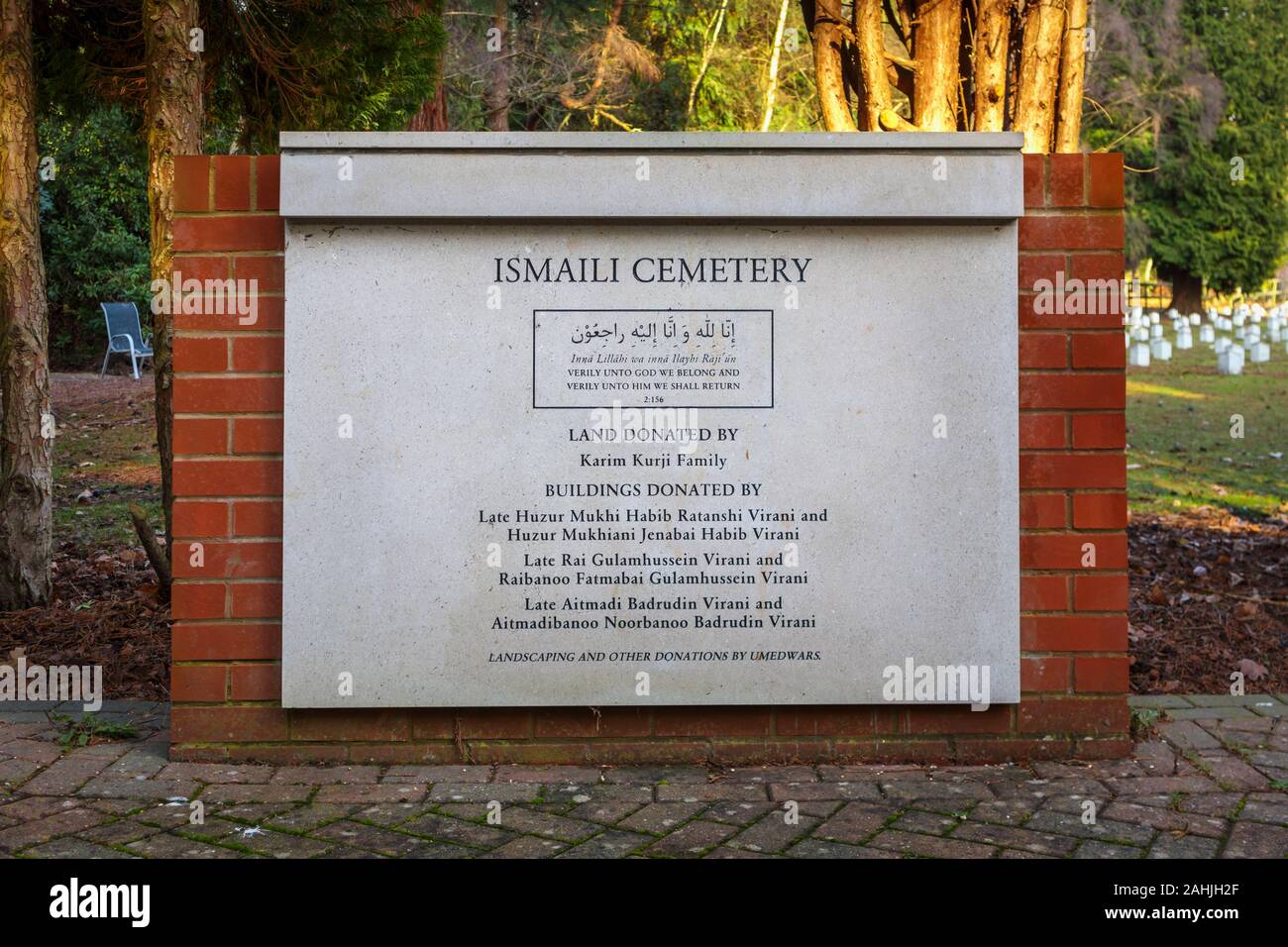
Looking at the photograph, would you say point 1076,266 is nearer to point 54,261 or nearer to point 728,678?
point 728,678

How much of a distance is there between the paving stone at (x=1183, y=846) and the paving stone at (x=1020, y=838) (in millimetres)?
219

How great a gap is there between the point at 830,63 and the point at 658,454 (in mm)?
2496

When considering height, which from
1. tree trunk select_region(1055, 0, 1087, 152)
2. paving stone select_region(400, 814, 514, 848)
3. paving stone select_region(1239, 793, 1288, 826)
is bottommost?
paving stone select_region(400, 814, 514, 848)

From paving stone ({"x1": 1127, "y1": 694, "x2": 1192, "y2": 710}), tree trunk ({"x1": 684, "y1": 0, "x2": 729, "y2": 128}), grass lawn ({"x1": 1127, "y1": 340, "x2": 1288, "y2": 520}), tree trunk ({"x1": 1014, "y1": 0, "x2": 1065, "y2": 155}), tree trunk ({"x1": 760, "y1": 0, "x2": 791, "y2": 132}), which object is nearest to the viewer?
paving stone ({"x1": 1127, "y1": 694, "x2": 1192, "y2": 710})

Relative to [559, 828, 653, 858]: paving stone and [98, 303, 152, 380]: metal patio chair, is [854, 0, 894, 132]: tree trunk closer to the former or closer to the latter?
[559, 828, 653, 858]: paving stone

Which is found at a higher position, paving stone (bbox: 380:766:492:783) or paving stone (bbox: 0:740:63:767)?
paving stone (bbox: 0:740:63:767)

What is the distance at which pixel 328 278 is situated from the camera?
458 cm

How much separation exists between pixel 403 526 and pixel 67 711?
5.62 ft

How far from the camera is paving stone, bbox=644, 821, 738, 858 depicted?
3.78 metres

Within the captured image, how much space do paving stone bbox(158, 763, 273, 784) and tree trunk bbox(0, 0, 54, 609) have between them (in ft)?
10.2

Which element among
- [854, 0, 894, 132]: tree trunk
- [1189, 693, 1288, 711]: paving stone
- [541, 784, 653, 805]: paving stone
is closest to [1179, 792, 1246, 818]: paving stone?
[1189, 693, 1288, 711]: paving stone

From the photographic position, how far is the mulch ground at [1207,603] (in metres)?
6.09

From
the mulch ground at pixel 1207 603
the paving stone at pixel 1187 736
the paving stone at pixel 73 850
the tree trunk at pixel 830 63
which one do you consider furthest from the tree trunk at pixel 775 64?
the paving stone at pixel 73 850

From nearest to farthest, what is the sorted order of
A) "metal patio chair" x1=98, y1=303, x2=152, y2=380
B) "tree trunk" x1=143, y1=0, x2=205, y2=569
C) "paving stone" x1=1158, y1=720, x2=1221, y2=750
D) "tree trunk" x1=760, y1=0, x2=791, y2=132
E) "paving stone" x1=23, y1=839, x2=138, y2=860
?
"paving stone" x1=23, y1=839, x2=138, y2=860, "paving stone" x1=1158, y1=720, x2=1221, y2=750, "tree trunk" x1=143, y1=0, x2=205, y2=569, "metal patio chair" x1=98, y1=303, x2=152, y2=380, "tree trunk" x1=760, y1=0, x2=791, y2=132
